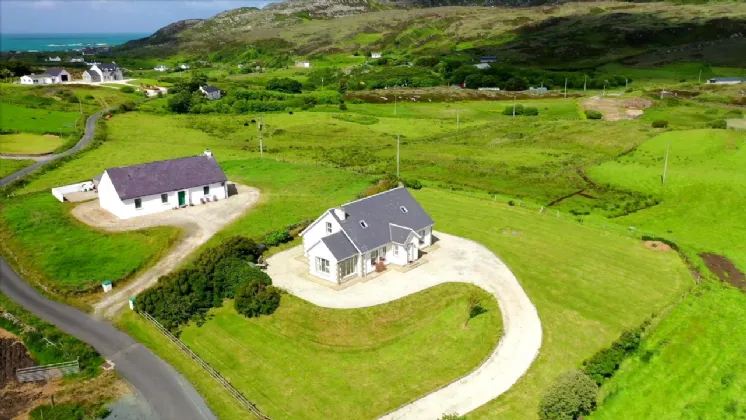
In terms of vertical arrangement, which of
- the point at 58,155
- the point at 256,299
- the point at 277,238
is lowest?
the point at 256,299

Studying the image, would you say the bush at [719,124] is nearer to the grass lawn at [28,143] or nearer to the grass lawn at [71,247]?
the grass lawn at [71,247]

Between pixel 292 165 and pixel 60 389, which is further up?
pixel 292 165

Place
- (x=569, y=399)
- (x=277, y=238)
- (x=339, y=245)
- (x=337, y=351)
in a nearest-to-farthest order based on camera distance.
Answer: (x=569, y=399), (x=337, y=351), (x=339, y=245), (x=277, y=238)

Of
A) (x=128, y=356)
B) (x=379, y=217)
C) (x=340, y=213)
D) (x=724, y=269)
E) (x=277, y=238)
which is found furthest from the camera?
(x=277, y=238)

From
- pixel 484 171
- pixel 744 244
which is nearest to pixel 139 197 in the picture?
pixel 484 171

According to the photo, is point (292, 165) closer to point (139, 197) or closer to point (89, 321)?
point (139, 197)

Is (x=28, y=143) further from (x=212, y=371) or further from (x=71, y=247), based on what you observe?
(x=212, y=371)

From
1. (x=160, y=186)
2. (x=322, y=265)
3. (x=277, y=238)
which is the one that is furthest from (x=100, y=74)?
(x=322, y=265)
